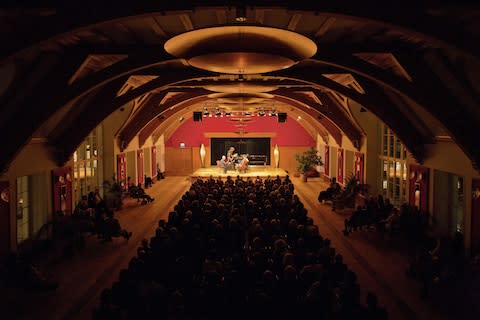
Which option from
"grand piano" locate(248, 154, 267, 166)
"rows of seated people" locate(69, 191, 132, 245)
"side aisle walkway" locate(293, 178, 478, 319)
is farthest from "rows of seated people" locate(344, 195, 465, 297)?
"grand piano" locate(248, 154, 267, 166)

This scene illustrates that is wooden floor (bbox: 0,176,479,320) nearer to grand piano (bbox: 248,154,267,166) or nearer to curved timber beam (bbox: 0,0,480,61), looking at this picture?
curved timber beam (bbox: 0,0,480,61)

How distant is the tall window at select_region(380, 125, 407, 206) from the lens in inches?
737

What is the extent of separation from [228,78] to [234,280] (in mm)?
9719

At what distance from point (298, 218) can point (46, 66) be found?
7357 mm

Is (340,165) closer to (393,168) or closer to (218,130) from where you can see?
(393,168)

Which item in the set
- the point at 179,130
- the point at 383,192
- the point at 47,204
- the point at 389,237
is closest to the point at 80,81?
the point at 47,204

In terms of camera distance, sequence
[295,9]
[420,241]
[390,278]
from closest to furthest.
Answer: [295,9] → [390,278] → [420,241]

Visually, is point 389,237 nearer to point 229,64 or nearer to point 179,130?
point 229,64

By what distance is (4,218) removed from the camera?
1181 centimetres

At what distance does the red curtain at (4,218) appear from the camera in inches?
460

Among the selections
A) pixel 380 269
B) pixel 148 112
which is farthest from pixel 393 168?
pixel 148 112

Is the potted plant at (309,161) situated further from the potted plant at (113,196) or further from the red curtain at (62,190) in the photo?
the red curtain at (62,190)

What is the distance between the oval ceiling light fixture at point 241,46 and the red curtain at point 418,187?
998cm

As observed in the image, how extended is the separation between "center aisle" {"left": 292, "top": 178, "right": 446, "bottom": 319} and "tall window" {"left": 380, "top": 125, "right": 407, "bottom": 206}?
2.47 metres
